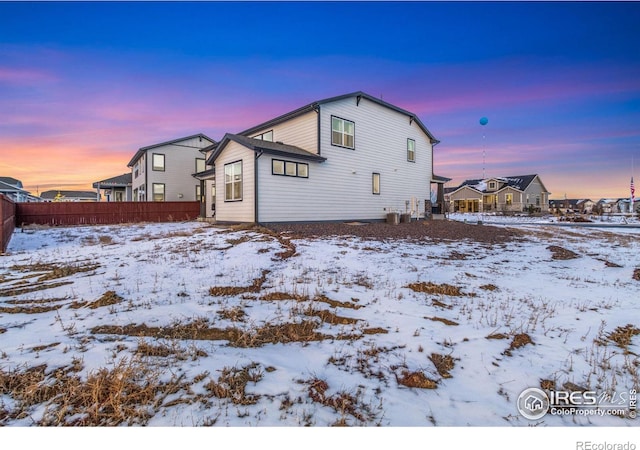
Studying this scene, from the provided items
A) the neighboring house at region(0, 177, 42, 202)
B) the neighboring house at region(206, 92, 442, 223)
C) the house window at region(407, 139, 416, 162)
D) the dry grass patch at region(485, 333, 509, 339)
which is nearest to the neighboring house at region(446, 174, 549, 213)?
the house window at region(407, 139, 416, 162)

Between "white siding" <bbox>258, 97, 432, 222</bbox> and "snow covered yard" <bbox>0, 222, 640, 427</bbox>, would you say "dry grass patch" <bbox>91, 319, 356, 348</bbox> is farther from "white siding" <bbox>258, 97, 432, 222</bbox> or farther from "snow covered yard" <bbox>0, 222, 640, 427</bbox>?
"white siding" <bbox>258, 97, 432, 222</bbox>

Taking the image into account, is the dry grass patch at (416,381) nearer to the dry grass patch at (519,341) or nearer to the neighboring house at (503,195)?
the dry grass patch at (519,341)

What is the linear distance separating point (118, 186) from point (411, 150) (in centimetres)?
3249

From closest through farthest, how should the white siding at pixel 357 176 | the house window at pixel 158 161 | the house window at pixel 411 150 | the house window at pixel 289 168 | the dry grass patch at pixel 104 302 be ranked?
the dry grass patch at pixel 104 302, the house window at pixel 289 168, the white siding at pixel 357 176, the house window at pixel 411 150, the house window at pixel 158 161

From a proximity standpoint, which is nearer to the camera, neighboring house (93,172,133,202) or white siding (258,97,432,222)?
white siding (258,97,432,222)

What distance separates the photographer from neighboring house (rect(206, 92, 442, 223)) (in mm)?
12898

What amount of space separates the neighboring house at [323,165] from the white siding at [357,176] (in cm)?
5

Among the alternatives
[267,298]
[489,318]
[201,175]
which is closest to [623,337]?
[489,318]

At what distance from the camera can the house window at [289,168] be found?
13.0 meters

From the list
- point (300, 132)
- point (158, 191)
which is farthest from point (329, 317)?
point (158, 191)

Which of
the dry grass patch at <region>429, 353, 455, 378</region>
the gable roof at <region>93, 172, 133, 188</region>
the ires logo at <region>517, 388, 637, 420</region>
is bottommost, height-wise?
the ires logo at <region>517, 388, 637, 420</region>

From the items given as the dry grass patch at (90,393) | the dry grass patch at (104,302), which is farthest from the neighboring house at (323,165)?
the dry grass patch at (90,393)

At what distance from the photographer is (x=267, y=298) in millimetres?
4113

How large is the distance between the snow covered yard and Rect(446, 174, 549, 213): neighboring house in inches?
1847
